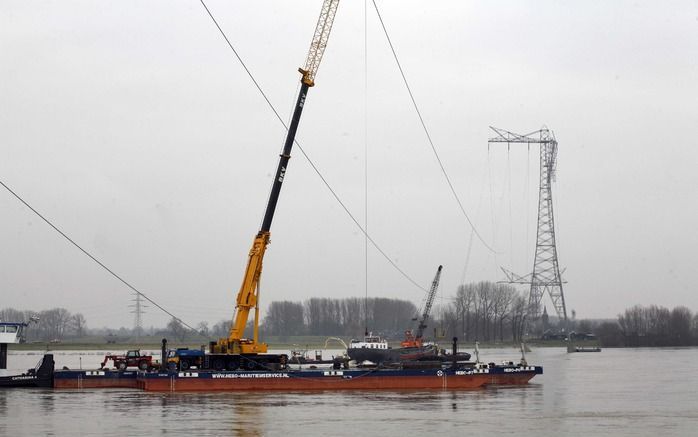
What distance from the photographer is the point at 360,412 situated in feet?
165

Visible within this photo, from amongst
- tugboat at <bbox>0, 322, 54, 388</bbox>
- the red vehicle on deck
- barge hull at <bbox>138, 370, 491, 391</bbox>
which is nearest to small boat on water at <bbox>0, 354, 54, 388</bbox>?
tugboat at <bbox>0, 322, 54, 388</bbox>

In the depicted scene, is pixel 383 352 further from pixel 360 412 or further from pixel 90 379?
pixel 360 412

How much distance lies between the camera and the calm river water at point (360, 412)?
43156 mm

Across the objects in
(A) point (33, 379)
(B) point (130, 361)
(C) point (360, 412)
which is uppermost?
(B) point (130, 361)

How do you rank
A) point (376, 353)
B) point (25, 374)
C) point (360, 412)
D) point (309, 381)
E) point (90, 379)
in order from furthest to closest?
point (376, 353) < point (25, 374) < point (90, 379) < point (309, 381) < point (360, 412)

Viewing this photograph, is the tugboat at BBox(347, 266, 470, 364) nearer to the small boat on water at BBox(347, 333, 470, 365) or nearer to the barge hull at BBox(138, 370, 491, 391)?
the small boat on water at BBox(347, 333, 470, 365)

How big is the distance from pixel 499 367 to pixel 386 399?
1523 cm

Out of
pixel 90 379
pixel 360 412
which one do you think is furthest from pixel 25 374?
pixel 360 412

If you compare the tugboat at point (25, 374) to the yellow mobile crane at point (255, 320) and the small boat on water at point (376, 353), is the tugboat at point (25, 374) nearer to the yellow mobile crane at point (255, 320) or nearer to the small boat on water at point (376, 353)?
the yellow mobile crane at point (255, 320)

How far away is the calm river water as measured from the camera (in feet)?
142

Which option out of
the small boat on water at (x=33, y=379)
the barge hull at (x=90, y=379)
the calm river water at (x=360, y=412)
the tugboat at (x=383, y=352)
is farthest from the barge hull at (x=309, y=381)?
the tugboat at (x=383, y=352)

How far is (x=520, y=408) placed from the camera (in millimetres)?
53469

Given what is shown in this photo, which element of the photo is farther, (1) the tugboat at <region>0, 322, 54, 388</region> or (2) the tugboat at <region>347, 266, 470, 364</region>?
(2) the tugboat at <region>347, 266, 470, 364</region>

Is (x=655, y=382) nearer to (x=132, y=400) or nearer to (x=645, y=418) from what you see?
(x=645, y=418)
